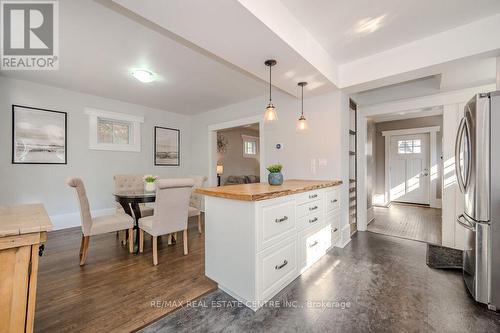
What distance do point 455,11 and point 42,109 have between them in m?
5.67

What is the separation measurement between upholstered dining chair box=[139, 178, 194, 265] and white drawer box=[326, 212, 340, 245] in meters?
1.84

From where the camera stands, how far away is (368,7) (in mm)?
1794

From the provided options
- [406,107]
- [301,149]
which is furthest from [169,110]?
[406,107]

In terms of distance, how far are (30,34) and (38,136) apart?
2041 millimetres

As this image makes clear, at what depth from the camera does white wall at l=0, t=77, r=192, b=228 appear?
3318 millimetres

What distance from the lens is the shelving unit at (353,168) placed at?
3.47 m

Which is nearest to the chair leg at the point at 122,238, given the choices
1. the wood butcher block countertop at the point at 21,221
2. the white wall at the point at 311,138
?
the wood butcher block countertop at the point at 21,221

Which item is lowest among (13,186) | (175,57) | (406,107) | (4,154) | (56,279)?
(56,279)

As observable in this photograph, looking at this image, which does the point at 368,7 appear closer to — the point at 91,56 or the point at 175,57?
the point at 175,57

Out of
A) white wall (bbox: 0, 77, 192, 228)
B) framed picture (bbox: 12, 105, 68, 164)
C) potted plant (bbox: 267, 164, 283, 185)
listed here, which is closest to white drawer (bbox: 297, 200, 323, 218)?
potted plant (bbox: 267, 164, 283, 185)

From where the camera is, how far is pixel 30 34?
221 cm

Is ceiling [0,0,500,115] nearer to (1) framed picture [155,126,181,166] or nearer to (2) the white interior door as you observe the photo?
(1) framed picture [155,126,181,166]

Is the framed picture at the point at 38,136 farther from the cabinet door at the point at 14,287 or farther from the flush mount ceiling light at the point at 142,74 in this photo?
the cabinet door at the point at 14,287

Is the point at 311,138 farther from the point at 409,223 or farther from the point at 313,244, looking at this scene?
the point at 409,223
